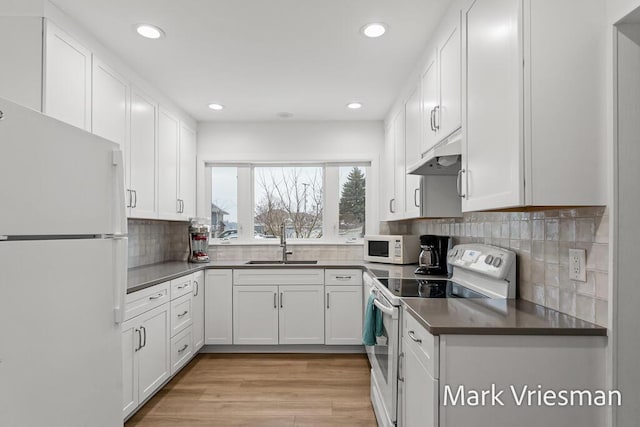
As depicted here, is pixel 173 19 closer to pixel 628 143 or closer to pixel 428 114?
pixel 428 114

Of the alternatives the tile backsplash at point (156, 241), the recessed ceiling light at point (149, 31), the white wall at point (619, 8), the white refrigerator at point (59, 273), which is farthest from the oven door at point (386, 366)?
the tile backsplash at point (156, 241)

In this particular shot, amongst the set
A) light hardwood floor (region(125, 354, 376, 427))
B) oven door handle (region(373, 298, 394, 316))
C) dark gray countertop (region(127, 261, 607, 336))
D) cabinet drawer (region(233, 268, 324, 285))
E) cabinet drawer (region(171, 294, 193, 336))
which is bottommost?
light hardwood floor (region(125, 354, 376, 427))

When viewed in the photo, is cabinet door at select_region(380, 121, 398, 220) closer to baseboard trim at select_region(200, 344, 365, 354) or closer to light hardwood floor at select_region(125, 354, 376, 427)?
baseboard trim at select_region(200, 344, 365, 354)

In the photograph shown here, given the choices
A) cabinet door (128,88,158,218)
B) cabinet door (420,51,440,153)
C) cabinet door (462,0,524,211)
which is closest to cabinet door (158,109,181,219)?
cabinet door (128,88,158,218)

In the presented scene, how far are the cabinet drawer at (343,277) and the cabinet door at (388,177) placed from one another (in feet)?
2.12

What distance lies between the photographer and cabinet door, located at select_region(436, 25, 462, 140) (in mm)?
1886

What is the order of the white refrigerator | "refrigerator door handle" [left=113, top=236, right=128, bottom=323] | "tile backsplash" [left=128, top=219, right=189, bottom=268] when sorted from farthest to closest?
"tile backsplash" [left=128, top=219, right=189, bottom=268], "refrigerator door handle" [left=113, top=236, right=128, bottom=323], the white refrigerator

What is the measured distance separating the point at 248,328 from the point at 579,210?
2896 mm

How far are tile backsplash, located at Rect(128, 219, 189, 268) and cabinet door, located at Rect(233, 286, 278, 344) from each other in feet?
3.08

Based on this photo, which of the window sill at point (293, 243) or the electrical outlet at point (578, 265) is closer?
the electrical outlet at point (578, 265)

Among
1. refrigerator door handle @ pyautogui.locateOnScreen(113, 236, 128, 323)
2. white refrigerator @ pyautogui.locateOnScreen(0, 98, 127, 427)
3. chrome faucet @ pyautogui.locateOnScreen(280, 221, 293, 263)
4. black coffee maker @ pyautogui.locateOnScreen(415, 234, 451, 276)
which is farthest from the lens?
chrome faucet @ pyautogui.locateOnScreen(280, 221, 293, 263)

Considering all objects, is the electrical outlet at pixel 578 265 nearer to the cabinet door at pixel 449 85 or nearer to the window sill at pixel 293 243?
the cabinet door at pixel 449 85

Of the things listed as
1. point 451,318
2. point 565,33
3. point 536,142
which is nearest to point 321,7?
point 565,33

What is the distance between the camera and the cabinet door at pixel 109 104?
229 cm
